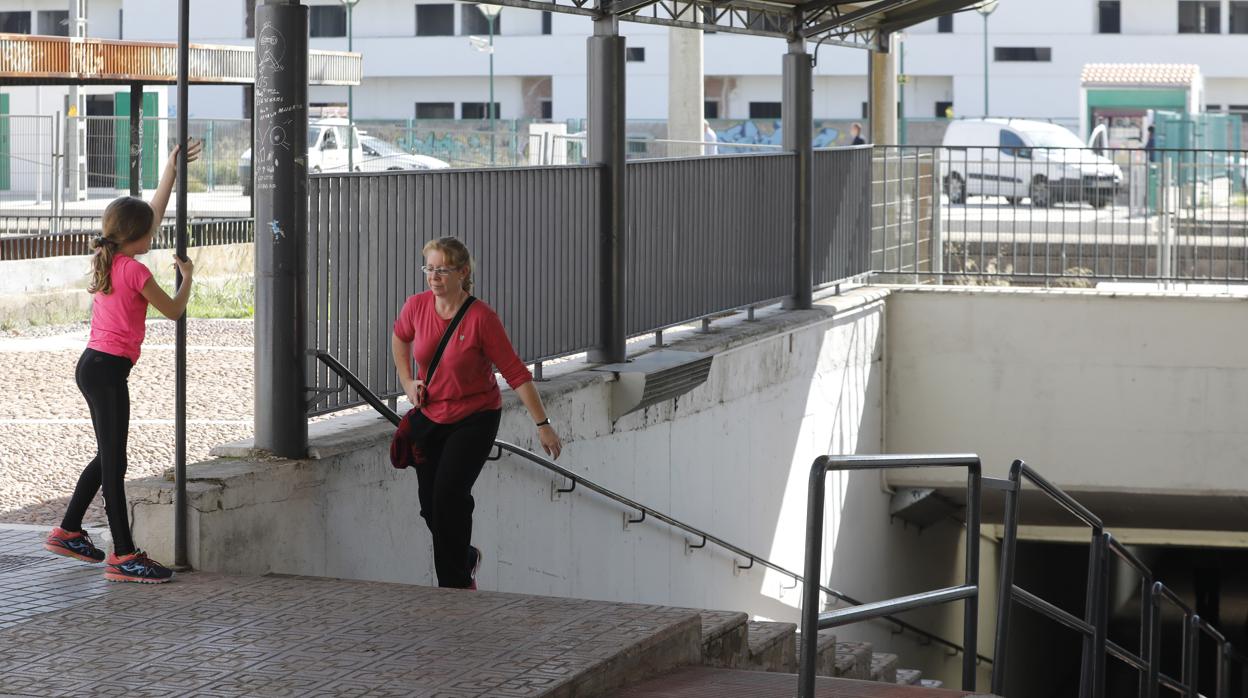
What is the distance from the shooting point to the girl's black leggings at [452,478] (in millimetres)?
6879

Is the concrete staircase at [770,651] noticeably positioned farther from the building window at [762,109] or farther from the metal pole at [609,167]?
the building window at [762,109]

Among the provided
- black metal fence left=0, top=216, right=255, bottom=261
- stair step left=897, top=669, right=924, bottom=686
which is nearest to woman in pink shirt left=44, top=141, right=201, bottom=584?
stair step left=897, top=669, right=924, bottom=686

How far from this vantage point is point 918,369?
51.2 feet

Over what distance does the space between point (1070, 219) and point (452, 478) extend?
35.5 ft

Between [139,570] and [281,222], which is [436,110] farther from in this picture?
[139,570]

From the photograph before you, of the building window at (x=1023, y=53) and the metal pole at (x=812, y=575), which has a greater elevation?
the building window at (x=1023, y=53)

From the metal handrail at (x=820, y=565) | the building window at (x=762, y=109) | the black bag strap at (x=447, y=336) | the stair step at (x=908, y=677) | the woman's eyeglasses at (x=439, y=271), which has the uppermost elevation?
the building window at (x=762, y=109)

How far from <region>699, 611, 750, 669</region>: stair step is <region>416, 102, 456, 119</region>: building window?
5963 centimetres

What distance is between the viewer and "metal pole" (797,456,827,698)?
4.75 meters

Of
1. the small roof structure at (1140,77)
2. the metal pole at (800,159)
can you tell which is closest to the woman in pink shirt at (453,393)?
the metal pole at (800,159)

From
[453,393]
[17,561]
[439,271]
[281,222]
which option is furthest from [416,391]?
[17,561]

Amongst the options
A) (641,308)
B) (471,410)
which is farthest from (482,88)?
(471,410)

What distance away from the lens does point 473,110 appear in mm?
65562

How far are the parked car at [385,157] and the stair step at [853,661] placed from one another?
18.6 meters
